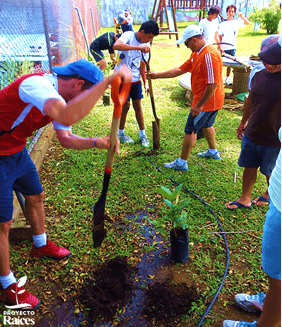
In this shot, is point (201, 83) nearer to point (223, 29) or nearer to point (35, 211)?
point (35, 211)

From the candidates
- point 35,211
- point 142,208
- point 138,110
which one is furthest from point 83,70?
point 138,110

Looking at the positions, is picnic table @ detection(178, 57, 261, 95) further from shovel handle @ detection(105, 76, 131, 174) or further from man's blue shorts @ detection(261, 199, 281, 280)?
man's blue shorts @ detection(261, 199, 281, 280)

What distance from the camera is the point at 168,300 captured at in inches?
85.6

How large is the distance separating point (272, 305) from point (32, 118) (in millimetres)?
1945

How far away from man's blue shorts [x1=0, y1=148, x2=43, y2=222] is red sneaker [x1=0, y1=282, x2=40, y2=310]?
62cm

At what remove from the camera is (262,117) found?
2664mm

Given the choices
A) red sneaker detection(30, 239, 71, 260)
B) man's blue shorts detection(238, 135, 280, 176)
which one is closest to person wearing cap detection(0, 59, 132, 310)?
red sneaker detection(30, 239, 71, 260)

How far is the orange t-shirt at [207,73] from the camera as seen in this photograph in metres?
3.24

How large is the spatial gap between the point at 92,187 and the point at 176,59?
8014 mm

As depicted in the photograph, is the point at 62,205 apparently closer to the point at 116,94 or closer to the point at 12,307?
the point at 12,307

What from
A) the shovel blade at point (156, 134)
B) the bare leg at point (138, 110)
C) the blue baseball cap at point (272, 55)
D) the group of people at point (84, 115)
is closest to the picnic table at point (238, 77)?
the bare leg at point (138, 110)

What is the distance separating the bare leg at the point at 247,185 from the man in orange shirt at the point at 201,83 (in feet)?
3.04

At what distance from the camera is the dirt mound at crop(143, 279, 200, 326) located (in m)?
2.11

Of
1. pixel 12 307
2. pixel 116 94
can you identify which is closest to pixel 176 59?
pixel 116 94
